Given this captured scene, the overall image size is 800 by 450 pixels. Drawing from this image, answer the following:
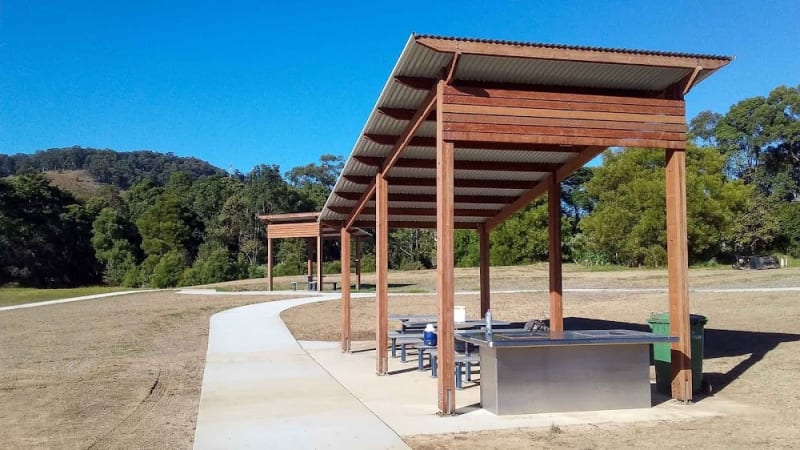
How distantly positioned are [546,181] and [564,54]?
14.8 feet

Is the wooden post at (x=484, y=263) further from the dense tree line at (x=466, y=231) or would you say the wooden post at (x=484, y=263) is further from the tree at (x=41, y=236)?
the tree at (x=41, y=236)

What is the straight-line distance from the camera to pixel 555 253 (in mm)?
11359

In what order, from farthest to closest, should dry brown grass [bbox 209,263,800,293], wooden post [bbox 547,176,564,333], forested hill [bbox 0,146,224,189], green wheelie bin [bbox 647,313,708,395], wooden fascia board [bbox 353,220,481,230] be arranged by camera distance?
1. forested hill [bbox 0,146,224,189]
2. dry brown grass [bbox 209,263,800,293]
3. wooden fascia board [bbox 353,220,481,230]
4. wooden post [bbox 547,176,564,333]
5. green wheelie bin [bbox 647,313,708,395]

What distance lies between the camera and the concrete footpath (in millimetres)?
6738

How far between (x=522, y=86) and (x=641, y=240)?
133 ft

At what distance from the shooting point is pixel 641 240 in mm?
46281

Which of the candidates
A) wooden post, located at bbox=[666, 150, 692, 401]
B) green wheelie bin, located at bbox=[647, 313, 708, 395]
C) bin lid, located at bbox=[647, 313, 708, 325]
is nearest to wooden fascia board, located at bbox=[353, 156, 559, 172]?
wooden post, located at bbox=[666, 150, 692, 401]

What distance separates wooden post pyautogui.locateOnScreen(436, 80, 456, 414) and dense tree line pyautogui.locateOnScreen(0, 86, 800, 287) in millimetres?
39142

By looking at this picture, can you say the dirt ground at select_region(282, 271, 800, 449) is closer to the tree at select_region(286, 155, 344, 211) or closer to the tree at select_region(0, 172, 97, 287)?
the tree at select_region(0, 172, 97, 287)

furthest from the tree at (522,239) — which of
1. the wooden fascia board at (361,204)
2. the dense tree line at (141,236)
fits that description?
the wooden fascia board at (361,204)

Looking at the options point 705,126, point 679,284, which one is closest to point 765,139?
point 705,126

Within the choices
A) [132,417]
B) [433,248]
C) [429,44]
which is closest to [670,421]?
[429,44]

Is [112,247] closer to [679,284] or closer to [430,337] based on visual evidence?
[430,337]

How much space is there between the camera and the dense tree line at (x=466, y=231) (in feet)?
155
